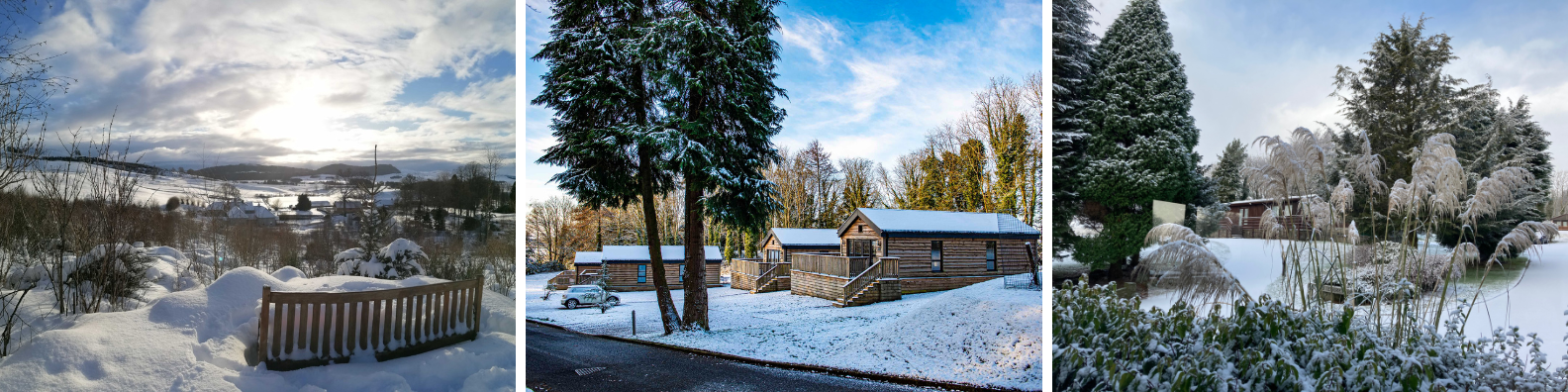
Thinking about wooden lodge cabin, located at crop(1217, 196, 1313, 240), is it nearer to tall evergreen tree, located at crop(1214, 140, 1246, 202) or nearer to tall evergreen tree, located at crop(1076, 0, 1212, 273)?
tall evergreen tree, located at crop(1214, 140, 1246, 202)

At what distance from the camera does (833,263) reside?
299 centimetres

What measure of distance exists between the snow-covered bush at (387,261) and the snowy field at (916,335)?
1.47m

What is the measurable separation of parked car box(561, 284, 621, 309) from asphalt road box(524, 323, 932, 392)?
16 cm

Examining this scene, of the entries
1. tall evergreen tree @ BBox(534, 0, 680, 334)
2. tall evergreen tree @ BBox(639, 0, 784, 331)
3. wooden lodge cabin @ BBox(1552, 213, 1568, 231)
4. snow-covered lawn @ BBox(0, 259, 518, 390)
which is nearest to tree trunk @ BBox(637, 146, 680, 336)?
tall evergreen tree @ BBox(534, 0, 680, 334)

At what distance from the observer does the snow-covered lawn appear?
7.70 feet

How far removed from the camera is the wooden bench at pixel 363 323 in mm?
2557

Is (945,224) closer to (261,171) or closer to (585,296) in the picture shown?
(585,296)

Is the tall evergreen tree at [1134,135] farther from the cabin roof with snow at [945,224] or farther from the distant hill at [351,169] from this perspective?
the distant hill at [351,169]

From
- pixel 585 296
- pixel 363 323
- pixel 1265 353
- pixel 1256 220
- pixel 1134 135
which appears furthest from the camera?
pixel 585 296

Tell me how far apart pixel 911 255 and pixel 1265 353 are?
1390mm

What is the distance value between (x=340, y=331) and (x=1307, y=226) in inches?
167

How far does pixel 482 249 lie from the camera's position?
3342mm

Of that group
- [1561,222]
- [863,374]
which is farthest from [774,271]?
[1561,222]

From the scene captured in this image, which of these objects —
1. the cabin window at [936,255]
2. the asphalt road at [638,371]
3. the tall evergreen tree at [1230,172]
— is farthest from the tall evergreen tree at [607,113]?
the tall evergreen tree at [1230,172]
